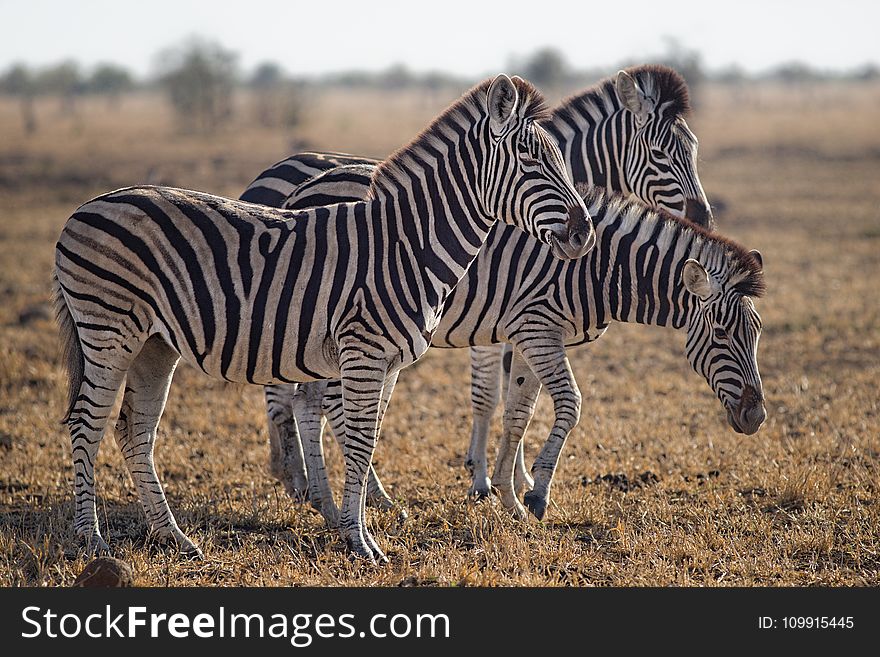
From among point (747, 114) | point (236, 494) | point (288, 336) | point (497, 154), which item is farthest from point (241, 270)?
point (747, 114)

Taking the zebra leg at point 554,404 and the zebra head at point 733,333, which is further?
the zebra leg at point 554,404

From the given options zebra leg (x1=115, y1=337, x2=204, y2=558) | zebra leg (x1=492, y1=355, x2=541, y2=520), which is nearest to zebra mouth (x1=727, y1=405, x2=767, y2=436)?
zebra leg (x1=492, y1=355, x2=541, y2=520)

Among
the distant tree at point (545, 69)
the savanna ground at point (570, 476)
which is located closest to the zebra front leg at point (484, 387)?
the savanna ground at point (570, 476)

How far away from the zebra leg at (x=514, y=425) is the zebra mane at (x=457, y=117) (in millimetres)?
1790

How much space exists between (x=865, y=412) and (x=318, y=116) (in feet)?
143

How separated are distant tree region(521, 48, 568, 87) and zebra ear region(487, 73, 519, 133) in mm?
69663

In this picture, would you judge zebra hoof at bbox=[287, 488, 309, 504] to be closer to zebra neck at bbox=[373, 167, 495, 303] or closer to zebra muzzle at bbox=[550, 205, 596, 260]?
zebra neck at bbox=[373, 167, 495, 303]

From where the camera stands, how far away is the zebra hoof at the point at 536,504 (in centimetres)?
635

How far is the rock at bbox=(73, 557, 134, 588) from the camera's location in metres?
4.91

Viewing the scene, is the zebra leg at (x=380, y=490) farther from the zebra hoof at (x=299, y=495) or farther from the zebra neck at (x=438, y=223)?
the zebra neck at (x=438, y=223)

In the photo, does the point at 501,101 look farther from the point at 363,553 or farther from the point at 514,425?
the point at 363,553

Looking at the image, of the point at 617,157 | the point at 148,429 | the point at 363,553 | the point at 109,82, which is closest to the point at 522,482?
the point at 363,553

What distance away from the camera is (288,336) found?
555 cm
